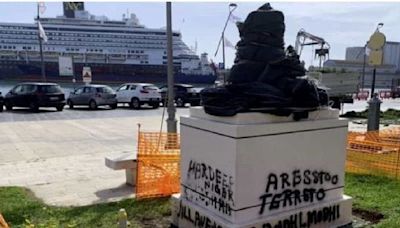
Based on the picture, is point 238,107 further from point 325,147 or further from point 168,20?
point 168,20

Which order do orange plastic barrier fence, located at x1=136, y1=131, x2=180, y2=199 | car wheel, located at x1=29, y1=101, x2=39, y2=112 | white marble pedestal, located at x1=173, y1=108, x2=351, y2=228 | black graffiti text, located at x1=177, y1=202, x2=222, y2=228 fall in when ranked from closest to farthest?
1. white marble pedestal, located at x1=173, y1=108, x2=351, y2=228
2. black graffiti text, located at x1=177, y1=202, x2=222, y2=228
3. orange plastic barrier fence, located at x1=136, y1=131, x2=180, y2=199
4. car wheel, located at x1=29, y1=101, x2=39, y2=112

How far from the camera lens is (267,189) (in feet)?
13.0

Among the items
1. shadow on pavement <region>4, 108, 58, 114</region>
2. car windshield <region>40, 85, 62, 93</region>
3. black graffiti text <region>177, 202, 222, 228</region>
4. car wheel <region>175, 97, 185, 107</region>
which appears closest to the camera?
black graffiti text <region>177, 202, 222, 228</region>

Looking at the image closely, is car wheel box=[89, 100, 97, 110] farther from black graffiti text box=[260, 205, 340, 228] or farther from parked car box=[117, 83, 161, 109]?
black graffiti text box=[260, 205, 340, 228]

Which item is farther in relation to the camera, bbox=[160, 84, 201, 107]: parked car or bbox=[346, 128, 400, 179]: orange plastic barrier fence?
bbox=[160, 84, 201, 107]: parked car

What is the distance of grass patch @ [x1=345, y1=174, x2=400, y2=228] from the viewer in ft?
15.4

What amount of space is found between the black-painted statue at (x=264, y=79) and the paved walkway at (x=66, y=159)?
2684 millimetres

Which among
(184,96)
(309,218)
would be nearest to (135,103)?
(184,96)

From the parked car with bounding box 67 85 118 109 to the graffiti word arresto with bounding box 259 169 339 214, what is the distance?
20.9 metres

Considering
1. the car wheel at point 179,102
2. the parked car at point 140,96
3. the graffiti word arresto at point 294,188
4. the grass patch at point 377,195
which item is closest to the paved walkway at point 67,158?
the graffiti word arresto at point 294,188

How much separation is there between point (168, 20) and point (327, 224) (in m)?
5.65

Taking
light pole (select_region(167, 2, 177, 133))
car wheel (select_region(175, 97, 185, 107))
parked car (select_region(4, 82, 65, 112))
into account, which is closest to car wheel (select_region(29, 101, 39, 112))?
parked car (select_region(4, 82, 65, 112))

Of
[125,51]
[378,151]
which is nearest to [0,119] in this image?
[378,151]

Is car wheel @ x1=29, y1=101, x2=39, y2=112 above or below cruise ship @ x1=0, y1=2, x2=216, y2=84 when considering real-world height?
below
